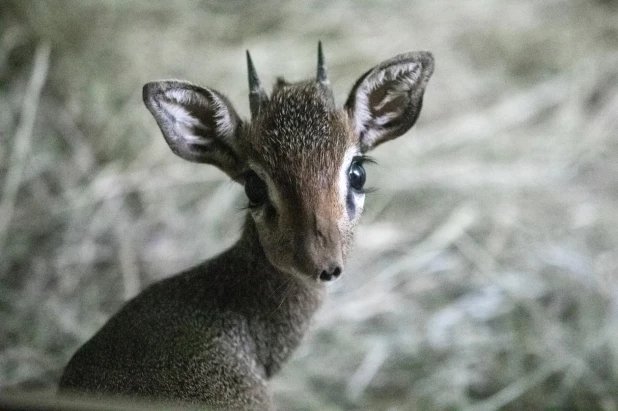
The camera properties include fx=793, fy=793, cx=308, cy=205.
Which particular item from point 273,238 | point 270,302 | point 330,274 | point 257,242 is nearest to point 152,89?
point 273,238

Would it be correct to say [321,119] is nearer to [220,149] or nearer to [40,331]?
[220,149]

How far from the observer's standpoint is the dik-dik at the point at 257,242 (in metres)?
2.94

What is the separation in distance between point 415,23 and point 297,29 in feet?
3.77

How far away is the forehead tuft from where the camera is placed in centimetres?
295

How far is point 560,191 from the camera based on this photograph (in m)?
5.93

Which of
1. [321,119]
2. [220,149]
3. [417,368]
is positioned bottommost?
[417,368]

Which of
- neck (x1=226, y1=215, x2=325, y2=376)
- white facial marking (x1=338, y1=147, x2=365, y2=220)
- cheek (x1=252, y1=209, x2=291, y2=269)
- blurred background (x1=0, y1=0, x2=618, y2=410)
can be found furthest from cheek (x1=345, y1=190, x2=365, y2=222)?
blurred background (x1=0, y1=0, x2=618, y2=410)

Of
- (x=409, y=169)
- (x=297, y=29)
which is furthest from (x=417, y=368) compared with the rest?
(x=297, y=29)

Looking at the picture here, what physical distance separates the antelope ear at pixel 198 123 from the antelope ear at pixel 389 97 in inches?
19.8

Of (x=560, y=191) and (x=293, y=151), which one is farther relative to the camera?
(x=560, y=191)

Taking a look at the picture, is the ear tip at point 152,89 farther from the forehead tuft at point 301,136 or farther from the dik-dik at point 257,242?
the forehead tuft at point 301,136

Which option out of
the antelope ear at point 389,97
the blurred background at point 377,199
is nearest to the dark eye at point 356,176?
the antelope ear at point 389,97

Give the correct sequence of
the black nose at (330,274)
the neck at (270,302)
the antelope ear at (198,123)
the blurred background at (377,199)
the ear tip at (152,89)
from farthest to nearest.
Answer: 1. the blurred background at (377,199)
2. the neck at (270,302)
3. the antelope ear at (198,123)
4. the ear tip at (152,89)
5. the black nose at (330,274)

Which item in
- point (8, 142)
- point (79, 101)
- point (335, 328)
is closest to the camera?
point (335, 328)
